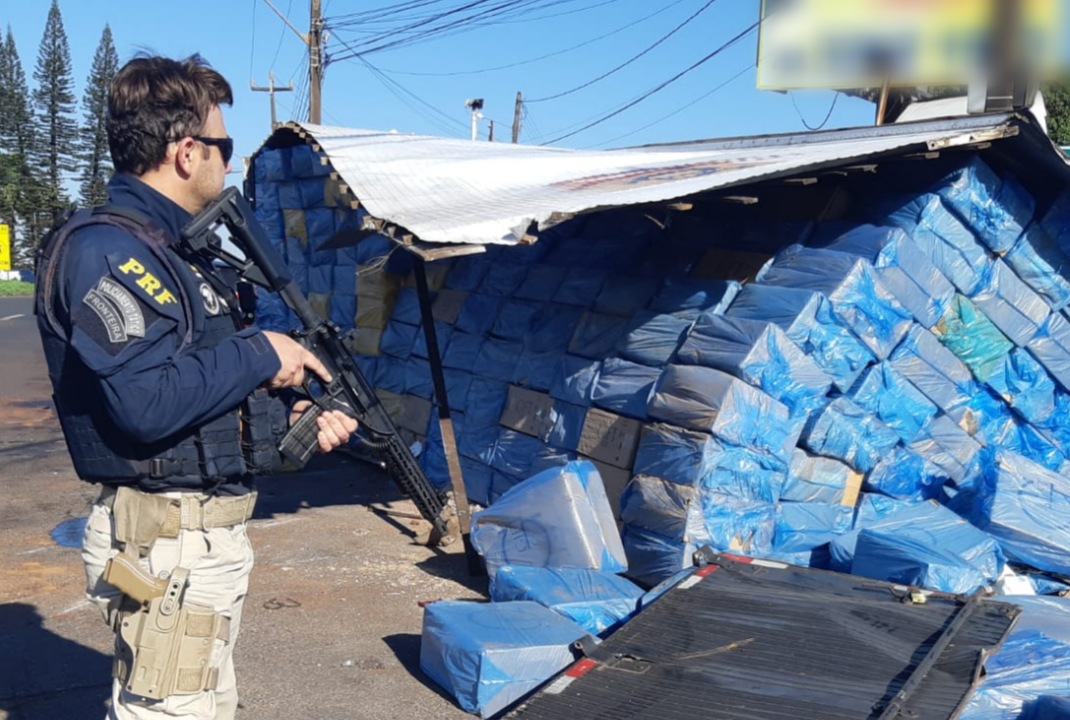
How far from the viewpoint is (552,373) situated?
21.3ft

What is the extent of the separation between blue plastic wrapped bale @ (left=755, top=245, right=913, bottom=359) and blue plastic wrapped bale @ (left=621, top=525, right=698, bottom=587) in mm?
1539

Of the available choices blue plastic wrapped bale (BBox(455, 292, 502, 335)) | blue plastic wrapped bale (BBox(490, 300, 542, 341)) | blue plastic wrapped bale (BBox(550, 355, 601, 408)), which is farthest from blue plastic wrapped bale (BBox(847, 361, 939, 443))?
blue plastic wrapped bale (BBox(455, 292, 502, 335))

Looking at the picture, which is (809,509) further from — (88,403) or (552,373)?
(88,403)

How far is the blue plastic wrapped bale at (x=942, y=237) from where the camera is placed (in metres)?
5.64

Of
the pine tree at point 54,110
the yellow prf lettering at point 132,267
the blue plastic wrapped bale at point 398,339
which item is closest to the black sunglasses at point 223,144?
A: the yellow prf lettering at point 132,267

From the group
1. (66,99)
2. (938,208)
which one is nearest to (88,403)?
(938,208)

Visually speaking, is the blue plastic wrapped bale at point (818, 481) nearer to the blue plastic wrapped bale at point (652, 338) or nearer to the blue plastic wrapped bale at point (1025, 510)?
the blue plastic wrapped bale at point (1025, 510)

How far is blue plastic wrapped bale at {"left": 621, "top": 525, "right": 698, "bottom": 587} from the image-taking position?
5.07 meters

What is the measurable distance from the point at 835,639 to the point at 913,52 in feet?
32.6

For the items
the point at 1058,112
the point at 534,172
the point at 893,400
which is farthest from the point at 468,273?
the point at 1058,112

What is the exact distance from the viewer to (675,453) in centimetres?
523

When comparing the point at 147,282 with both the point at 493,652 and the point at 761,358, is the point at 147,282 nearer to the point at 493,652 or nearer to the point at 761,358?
the point at 493,652

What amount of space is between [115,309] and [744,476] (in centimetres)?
372

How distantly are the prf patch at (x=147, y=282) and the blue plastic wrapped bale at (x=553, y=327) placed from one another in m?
4.32
